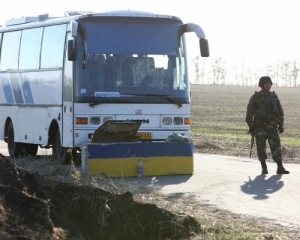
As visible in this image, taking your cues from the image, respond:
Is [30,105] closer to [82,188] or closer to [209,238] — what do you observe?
[82,188]

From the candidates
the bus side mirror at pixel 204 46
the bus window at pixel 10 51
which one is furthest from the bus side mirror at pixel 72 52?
the bus window at pixel 10 51

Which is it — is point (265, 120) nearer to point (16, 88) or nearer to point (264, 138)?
point (264, 138)

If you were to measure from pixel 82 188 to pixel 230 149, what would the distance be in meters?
14.6

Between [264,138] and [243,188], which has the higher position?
[264,138]

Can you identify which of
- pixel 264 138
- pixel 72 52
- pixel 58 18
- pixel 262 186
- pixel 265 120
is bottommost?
pixel 262 186

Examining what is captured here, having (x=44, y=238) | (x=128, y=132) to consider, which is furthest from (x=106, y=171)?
(x=44, y=238)

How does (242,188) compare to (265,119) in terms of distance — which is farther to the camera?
(265,119)

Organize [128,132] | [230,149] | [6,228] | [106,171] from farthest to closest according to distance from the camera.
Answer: [230,149] < [128,132] < [106,171] < [6,228]

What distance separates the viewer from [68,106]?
1759 cm

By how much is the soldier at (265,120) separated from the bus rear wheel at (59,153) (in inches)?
158

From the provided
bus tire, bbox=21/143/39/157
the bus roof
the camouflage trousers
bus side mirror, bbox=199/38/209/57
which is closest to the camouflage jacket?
the camouflage trousers

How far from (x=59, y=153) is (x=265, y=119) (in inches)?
185

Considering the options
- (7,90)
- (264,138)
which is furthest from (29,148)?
(264,138)

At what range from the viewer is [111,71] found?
1717cm
